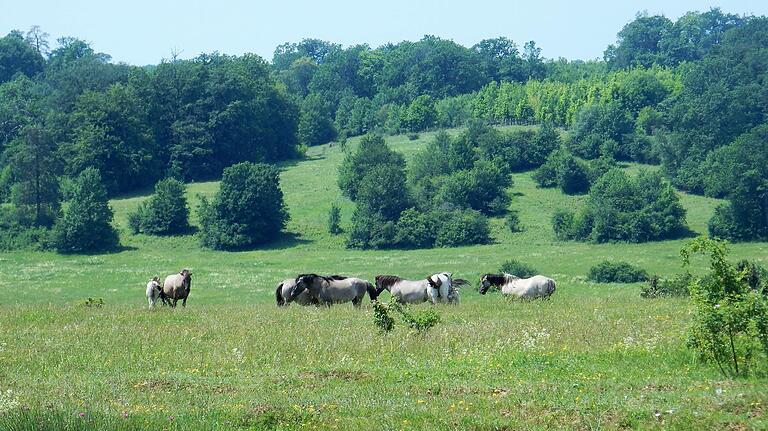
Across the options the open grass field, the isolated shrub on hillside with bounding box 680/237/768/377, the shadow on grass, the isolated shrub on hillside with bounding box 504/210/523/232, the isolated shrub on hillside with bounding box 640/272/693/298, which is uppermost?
the isolated shrub on hillside with bounding box 680/237/768/377

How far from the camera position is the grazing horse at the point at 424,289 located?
3147 cm

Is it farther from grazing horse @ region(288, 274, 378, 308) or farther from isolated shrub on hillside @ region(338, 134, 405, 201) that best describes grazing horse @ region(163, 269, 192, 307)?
isolated shrub on hillside @ region(338, 134, 405, 201)

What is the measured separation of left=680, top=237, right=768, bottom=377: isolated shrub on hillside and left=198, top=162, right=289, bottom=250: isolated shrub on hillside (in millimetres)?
77578

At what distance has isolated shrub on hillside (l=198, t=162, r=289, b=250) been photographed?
91.2m

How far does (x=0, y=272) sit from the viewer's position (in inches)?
2948

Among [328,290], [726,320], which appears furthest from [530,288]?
[726,320]

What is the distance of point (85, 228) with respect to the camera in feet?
292

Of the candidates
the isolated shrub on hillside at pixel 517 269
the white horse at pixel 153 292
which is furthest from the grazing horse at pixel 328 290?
the isolated shrub on hillside at pixel 517 269

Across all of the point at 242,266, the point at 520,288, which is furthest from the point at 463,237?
the point at 520,288

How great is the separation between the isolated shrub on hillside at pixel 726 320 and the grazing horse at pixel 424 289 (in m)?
15.8

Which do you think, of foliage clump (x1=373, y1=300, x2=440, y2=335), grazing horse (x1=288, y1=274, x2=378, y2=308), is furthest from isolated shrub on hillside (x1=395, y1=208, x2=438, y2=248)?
foliage clump (x1=373, y1=300, x2=440, y2=335)

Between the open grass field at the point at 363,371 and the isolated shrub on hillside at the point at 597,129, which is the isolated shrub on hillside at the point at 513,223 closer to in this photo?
the isolated shrub on hillside at the point at 597,129

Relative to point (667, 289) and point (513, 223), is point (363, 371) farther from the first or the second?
point (513, 223)

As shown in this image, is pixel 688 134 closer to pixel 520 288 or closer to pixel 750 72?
pixel 750 72
